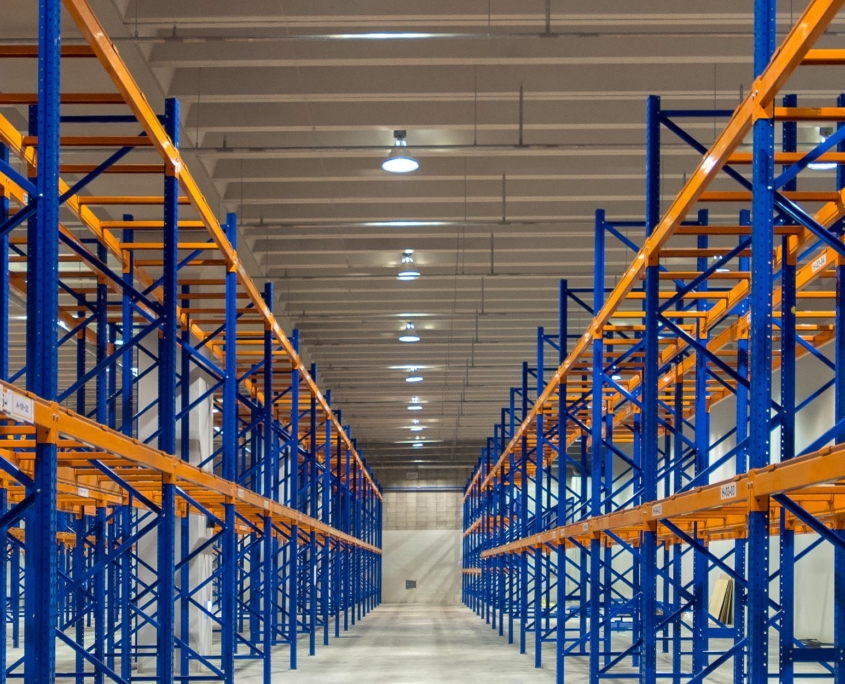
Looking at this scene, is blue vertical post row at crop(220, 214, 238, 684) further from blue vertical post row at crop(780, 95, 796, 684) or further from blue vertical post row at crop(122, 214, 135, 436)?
blue vertical post row at crop(780, 95, 796, 684)

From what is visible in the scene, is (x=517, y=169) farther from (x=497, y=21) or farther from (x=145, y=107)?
(x=145, y=107)

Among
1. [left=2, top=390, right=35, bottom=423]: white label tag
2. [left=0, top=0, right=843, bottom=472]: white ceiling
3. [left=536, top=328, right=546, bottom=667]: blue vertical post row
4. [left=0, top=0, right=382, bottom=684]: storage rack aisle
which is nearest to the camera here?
[left=2, top=390, right=35, bottom=423]: white label tag

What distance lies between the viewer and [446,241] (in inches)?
860

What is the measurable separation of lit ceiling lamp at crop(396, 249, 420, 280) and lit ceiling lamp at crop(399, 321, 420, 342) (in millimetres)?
4777

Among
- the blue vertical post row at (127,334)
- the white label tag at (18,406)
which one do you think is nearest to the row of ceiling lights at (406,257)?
the blue vertical post row at (127,334)

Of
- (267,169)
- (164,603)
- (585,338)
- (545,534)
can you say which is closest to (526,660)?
(545,534)

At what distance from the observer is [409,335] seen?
2844cm

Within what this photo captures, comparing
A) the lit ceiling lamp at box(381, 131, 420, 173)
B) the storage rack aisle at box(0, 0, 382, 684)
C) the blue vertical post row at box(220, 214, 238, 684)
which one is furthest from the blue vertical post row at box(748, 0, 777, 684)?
the lit ceiling lamp at box(381, 131, 420, 173)

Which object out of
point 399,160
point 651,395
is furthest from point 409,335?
point 651,395

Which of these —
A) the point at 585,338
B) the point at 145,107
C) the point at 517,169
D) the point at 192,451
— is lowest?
the point at 192,451

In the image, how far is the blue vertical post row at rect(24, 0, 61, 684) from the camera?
7.09 meters

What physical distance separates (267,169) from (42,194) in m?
10.8

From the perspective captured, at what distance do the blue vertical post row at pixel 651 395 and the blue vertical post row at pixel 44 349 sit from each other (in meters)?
5.89

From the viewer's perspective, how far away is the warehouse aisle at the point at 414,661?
59.7ft
